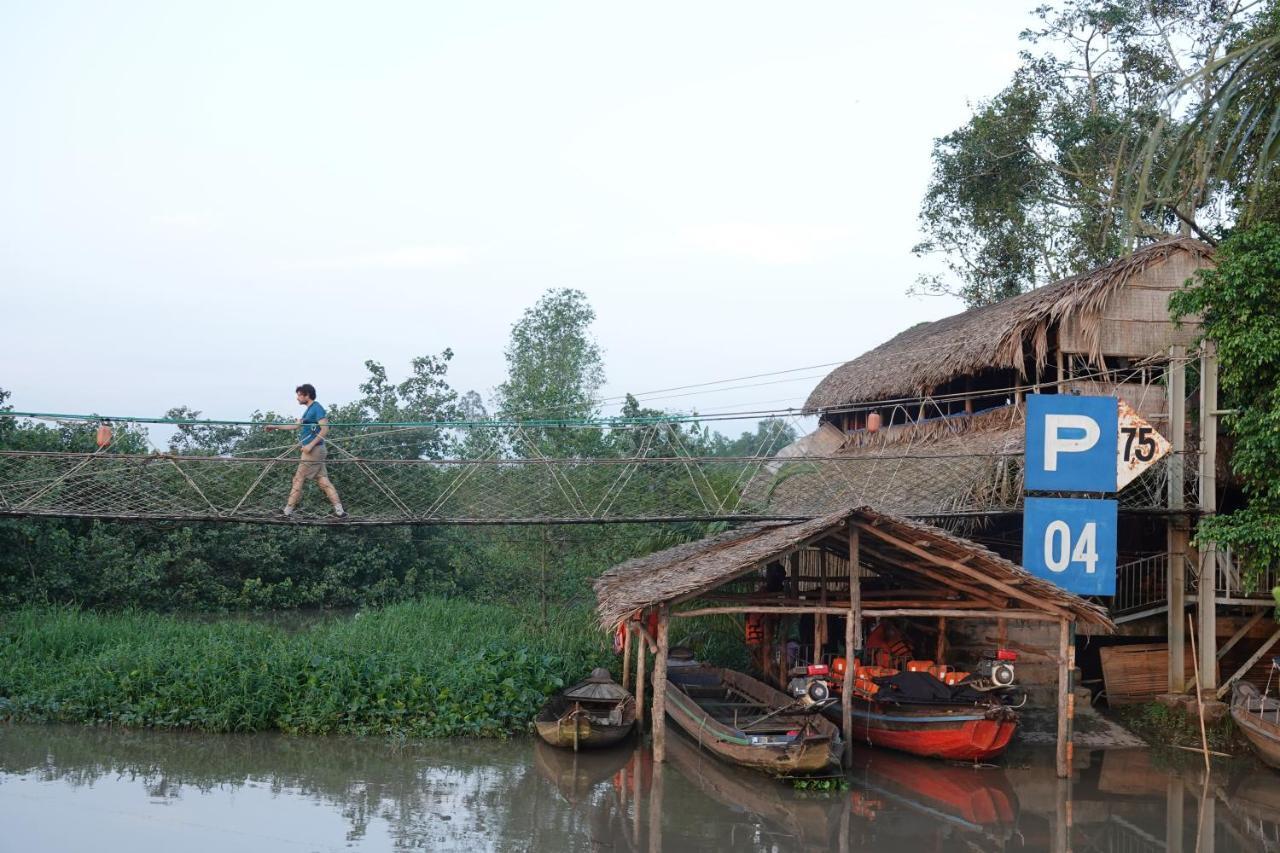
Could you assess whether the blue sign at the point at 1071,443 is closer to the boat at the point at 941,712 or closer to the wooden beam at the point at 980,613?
the wooden beam at the point at 980,613

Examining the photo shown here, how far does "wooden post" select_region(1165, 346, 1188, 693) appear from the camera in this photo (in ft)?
39.2

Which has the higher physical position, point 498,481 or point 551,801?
→ point 498,481

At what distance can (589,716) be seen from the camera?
11.0 m

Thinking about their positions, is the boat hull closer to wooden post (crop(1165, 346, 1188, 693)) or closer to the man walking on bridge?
wooden post (crop(1165, 346, 1188, 693))

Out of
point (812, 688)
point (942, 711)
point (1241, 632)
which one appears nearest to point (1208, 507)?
point (1241, 632)

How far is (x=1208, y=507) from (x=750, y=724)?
17.7 ft

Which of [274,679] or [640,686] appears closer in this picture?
[274,679]

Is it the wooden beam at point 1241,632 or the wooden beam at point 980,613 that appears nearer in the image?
the wooden beam at point 980,613

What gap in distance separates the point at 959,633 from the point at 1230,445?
3.71 metres

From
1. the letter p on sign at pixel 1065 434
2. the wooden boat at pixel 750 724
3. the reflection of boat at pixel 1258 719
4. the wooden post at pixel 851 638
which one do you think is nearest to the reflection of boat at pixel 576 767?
the wooden boat at pixel 750 724

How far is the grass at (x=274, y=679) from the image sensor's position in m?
11.5

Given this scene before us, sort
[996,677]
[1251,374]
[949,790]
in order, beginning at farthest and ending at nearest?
[1251,374] → [996,677] → [949,790]

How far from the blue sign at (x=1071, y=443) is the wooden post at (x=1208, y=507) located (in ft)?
4.30

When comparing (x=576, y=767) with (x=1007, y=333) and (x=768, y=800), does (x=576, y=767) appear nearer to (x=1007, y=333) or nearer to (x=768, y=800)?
(x=768, y=800)
